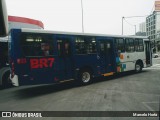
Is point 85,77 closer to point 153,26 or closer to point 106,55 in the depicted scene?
point 106,55

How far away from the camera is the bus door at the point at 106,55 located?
12.1 metres

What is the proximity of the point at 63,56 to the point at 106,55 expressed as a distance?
12.2ft

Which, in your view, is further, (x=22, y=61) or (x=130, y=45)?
(x=130, y=45)

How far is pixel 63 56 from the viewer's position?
392 inches

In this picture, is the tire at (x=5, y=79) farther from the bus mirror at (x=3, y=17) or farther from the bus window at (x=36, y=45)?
the bus mirror at (x=3, y=17)

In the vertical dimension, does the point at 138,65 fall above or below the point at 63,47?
below

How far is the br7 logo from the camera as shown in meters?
8.72

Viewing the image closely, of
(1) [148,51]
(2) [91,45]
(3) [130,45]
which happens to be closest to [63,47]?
(2) [91,45]

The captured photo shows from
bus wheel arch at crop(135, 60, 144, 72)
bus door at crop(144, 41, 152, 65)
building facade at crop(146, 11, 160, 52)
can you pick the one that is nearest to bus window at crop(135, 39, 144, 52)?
bus door at crop(144, 41, 152, 65)

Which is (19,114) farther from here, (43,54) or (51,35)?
(51,35)

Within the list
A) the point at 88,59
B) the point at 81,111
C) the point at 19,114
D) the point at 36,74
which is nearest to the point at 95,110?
the point at 81,111

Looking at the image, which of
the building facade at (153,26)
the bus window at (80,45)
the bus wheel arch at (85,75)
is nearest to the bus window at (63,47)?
the bus window at (80,45)

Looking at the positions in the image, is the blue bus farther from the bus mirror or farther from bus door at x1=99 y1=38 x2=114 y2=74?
the bus mirror

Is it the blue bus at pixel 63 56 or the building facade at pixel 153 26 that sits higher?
the building facade at pixel 153 26
